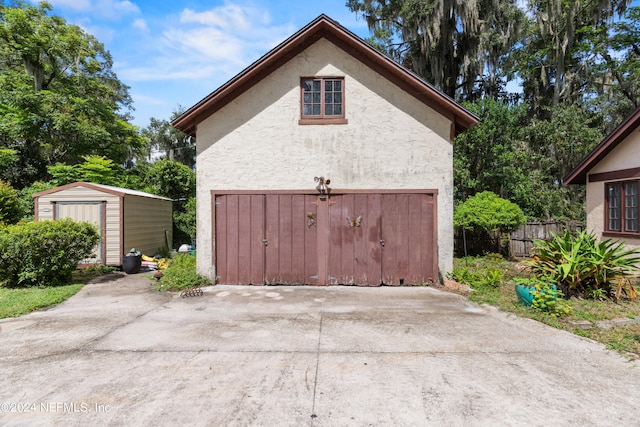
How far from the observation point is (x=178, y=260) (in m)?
9.83

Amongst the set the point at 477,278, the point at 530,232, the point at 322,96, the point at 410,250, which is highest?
the point at 322,96

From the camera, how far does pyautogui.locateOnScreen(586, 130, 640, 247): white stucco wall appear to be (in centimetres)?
885

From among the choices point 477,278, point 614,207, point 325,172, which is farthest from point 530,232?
point 325,172

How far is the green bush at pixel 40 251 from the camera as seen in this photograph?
7277mm

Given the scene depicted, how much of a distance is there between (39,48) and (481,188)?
27003 millimetres

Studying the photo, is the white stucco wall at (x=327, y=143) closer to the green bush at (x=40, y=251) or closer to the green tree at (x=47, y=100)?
the green bush at (x=40, y=251)

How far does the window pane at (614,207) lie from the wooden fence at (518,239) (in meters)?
2.85

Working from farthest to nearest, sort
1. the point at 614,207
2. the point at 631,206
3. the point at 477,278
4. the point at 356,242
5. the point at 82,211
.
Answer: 1. the point at 82,211
2. the point at 614,207
3. the point at 631,206
4. the point at 356,242
5. the point at 477,278

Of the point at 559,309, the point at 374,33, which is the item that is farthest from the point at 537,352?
the point at 374,33

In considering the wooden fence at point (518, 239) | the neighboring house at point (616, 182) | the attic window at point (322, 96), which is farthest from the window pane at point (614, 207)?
the attic window at point (322, 96)

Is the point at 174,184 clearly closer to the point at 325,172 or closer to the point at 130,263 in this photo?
the point at 130,263

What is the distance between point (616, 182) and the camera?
9547 millimetres

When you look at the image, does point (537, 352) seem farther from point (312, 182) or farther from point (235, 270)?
point (235, 270)

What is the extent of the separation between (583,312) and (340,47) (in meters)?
7.82
